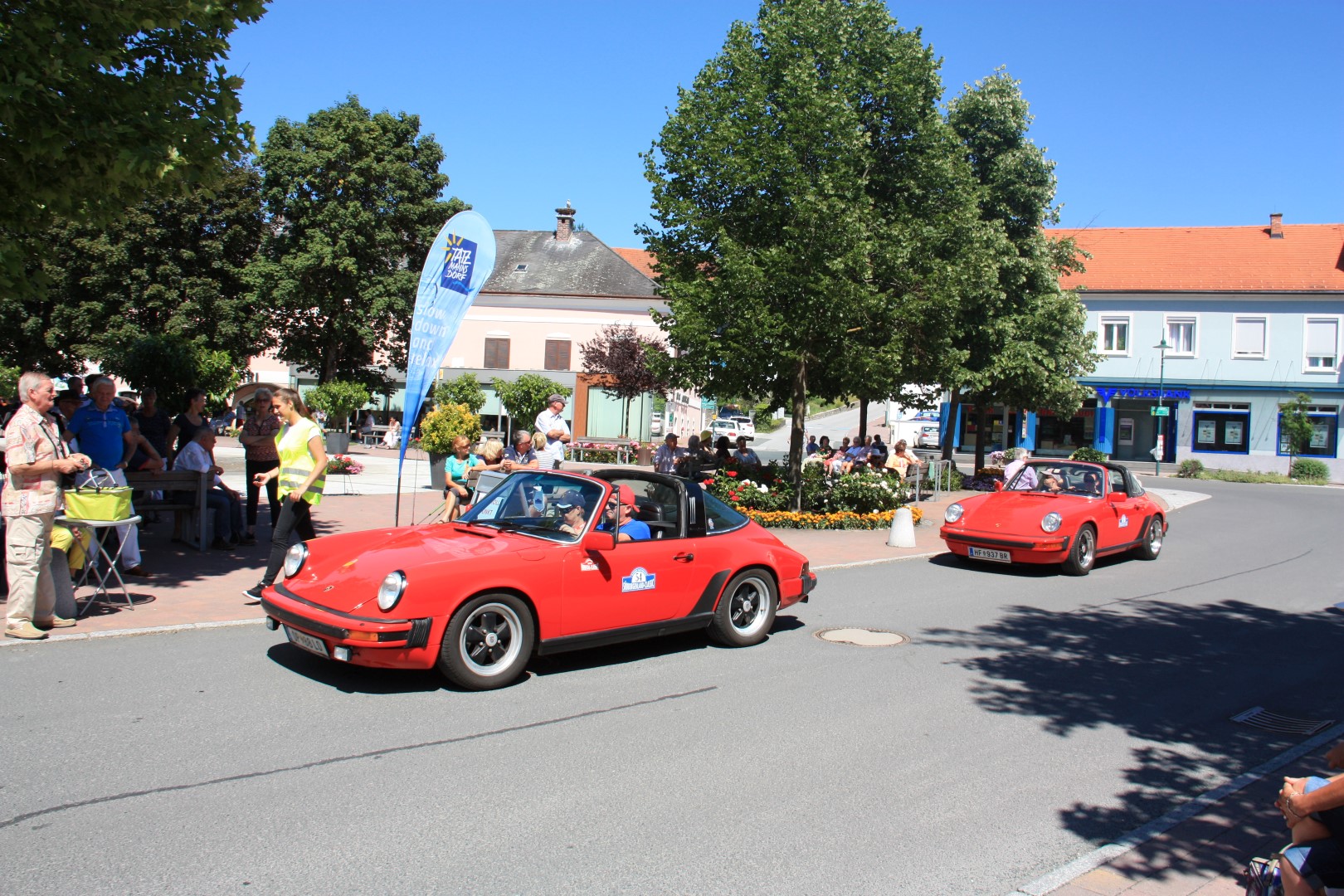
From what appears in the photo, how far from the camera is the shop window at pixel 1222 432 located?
42.5 meters

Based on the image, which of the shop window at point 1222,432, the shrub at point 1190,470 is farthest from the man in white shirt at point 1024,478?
the shop window at point 1222,432

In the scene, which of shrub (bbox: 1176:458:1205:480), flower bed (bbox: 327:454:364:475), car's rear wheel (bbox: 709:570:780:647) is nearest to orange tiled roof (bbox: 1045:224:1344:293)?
shrub (bbox: 1176:458:1205:480)

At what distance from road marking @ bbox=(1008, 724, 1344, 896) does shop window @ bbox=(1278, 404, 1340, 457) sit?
134 feet

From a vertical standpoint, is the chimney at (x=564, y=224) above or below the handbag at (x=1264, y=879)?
above

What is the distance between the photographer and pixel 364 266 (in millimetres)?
36625

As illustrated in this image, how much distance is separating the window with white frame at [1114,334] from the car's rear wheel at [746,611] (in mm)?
41223

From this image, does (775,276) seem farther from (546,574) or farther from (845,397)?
(546,574)

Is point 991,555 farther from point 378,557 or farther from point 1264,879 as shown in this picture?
point 1264,879

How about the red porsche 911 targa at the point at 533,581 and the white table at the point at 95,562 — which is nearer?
the red porsche 911 targa at the point at 533,581

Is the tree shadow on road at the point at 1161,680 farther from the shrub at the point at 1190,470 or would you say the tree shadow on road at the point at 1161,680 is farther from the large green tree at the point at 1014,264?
the shrub at the point at 1190,470

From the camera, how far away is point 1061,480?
1354 cm

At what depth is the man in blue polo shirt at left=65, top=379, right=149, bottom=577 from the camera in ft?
30.2

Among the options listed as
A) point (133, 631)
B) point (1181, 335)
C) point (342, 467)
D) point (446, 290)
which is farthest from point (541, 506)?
point (1181, 335)

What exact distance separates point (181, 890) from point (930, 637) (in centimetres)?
654
